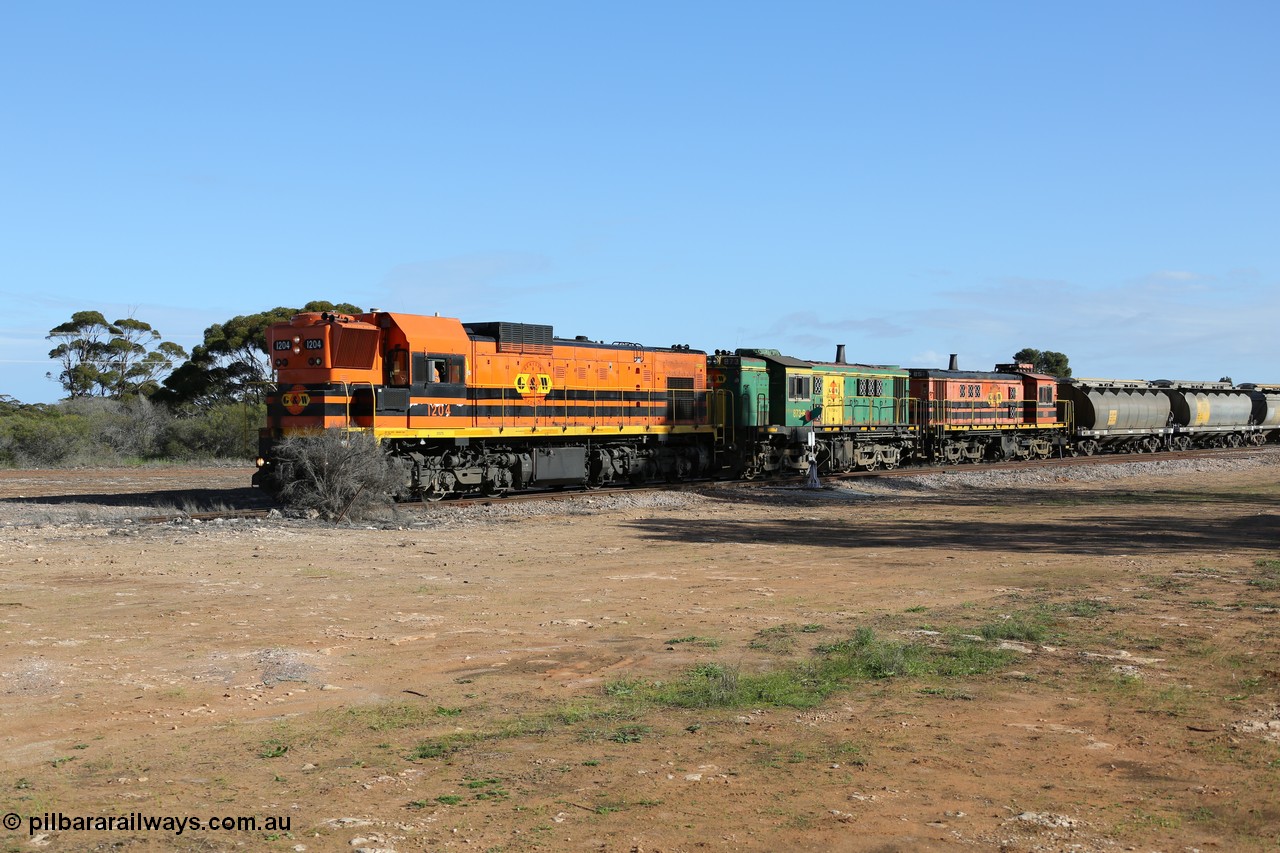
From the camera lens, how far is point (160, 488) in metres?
29.0

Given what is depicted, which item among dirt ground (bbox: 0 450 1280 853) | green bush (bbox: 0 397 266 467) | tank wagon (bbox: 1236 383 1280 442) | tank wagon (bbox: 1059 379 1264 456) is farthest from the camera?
tank wagon (bbox: 1236 383 1280 442)

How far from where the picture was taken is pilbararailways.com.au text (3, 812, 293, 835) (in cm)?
578

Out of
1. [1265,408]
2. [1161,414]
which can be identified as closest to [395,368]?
[1161,414]

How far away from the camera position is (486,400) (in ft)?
81.3

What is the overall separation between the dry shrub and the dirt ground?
2.68 meters

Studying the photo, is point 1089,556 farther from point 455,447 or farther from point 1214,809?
point 455,447

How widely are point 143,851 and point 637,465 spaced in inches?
949

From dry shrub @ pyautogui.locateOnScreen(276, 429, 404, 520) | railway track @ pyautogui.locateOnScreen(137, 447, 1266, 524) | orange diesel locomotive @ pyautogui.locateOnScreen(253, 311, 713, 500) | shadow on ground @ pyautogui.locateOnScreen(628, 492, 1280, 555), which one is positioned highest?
orange diesel locomotive @ pyautogui.locateOnScreen(253, 311, 713, 500)

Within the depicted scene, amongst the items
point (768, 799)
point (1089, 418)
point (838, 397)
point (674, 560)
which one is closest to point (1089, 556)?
point (674, 560)

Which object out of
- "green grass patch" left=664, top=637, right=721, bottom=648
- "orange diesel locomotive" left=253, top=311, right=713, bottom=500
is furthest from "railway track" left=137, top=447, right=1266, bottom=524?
"green grass patch" left=664, top=637, right=721, bottom=648

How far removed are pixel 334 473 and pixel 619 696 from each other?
13838 mm

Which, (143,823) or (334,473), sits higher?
(334,473)

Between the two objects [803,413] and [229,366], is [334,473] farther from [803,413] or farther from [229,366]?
[229,366]

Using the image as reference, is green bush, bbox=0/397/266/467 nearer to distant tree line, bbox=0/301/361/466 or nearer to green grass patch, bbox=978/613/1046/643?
distant tree line, bbox=0/301/361/466
